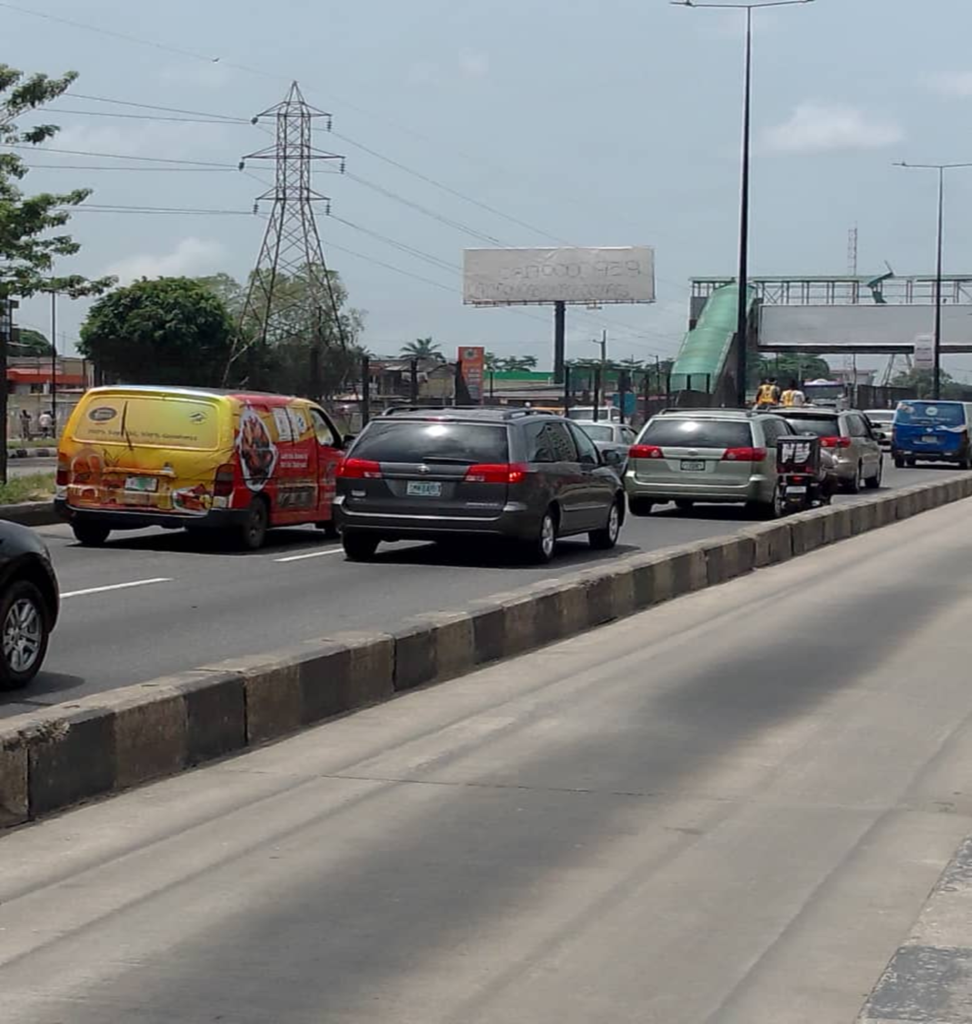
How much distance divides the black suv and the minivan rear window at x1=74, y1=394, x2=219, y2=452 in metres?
1.49

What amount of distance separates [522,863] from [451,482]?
39.3 feet

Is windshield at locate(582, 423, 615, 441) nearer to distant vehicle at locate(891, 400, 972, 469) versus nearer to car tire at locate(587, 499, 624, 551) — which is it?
car tire at locate(587, 499, 624, 551)

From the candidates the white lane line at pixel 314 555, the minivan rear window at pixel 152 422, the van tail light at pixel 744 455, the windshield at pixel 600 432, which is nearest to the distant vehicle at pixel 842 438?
the windshield at pixel 600 432

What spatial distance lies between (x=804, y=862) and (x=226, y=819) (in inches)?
91.6

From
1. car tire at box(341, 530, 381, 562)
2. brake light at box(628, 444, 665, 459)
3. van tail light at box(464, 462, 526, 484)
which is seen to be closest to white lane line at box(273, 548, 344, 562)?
car tire at box(341, 530, 381, 562)

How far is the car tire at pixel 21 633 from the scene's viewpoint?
401 inches

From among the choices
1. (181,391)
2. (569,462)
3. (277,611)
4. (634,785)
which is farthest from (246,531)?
(634,785)

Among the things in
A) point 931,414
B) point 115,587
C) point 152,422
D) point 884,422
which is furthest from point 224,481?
point 884,422

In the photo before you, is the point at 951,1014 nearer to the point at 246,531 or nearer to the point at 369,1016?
the point at 369,1016

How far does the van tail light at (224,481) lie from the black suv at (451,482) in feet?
3.73

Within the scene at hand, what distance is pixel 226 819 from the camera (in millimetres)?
7730

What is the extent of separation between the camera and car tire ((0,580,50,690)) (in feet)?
33.4

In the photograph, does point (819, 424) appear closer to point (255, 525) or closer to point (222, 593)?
point (255, 525)

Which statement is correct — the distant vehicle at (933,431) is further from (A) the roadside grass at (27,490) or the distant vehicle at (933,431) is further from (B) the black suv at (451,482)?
(B) the black suv at (451,482)
